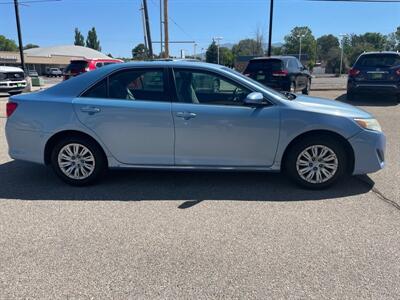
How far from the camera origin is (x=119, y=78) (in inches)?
190

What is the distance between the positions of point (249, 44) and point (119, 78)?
103 meters

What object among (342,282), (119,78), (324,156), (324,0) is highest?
(324,0)

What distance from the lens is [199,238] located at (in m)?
3.50

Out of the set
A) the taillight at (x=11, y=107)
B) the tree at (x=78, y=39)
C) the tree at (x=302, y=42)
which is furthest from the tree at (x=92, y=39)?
the taillight at (x=11, y=107)

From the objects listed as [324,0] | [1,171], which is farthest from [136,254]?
[324,0]

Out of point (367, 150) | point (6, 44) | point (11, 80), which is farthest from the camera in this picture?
point (6, 44)

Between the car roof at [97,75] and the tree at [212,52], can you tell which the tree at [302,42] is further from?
the car roof at [97,75]

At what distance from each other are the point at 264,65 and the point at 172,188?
904cm

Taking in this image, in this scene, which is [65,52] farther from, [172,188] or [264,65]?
[172,188]

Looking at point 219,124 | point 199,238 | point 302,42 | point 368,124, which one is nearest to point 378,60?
point 368,124

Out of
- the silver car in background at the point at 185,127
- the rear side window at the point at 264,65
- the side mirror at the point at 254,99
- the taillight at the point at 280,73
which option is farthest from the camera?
the rear side window at the point at 264,65

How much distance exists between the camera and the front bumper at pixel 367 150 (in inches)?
179

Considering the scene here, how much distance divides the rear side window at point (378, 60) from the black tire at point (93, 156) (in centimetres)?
1137

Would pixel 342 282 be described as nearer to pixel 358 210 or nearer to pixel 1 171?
pixel 358 210
